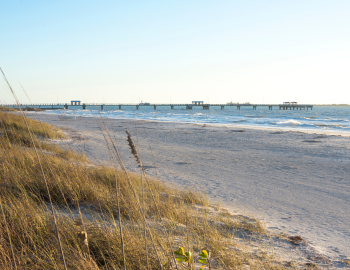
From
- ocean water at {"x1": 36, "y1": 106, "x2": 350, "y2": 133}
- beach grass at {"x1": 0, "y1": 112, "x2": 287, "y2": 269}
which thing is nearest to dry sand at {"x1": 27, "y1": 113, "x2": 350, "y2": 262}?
beach grass at {"x1": 0, "y1": 112, "x2": 287, "y2": 269}

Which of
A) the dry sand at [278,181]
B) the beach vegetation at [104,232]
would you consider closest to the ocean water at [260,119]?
the beach vegetation at [104,232]

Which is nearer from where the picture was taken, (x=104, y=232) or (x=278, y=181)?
(x=104, y=232)

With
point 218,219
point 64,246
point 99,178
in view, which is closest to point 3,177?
point 99,178

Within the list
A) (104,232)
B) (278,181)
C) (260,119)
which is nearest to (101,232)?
(104,232)

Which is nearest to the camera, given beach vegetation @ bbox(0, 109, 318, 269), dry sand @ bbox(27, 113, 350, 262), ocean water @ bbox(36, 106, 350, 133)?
beach vegetation @ bbox(0, 109, 318, 269)

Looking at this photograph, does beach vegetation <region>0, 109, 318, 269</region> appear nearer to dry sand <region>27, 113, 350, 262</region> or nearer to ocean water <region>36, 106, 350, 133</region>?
dry sand <region>27, 113, 350, 262</region>

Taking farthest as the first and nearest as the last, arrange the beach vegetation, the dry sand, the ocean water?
the ocean water
the dry sand
the beach vegetation

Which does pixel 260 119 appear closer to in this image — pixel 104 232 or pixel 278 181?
pixel 278 181

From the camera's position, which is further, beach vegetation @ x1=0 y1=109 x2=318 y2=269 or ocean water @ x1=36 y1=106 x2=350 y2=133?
ocean water @ x1=36 y1=106 x2=350 y2=133

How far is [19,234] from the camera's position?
216cm

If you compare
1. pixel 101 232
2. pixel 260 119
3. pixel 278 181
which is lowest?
pixel 278 181

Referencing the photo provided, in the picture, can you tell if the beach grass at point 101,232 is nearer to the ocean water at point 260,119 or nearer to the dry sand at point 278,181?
the dry sand at point 278,181

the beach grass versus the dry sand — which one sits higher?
the beach grass

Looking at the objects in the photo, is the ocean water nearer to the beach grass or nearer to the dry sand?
the beach grass
